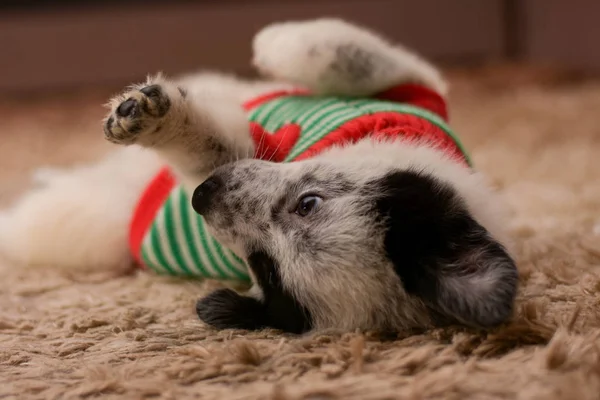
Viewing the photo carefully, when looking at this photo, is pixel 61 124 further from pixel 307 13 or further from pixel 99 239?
pixel 99 239

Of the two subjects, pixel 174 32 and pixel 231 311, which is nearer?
pixel 231 311

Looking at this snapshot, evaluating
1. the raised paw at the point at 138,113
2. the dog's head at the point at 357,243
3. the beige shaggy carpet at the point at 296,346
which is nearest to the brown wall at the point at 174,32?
the beige shaggy carpet at the point at 296,346

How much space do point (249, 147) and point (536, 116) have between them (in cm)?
196

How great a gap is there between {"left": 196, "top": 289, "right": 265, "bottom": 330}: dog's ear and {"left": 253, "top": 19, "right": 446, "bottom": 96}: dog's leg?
69cm

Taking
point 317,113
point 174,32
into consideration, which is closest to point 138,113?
point 317,113

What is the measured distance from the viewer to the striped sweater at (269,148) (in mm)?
1517

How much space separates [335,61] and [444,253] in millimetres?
755

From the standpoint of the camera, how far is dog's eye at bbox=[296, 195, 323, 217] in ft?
4.19

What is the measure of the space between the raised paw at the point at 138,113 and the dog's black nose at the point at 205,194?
16cm

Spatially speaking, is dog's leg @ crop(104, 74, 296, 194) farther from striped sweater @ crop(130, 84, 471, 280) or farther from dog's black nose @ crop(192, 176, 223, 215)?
dog's black nose @ crop(192, 176, 223, 215)

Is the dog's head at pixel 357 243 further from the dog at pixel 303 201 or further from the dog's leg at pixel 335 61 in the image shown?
the dog's leg at pixel 335 61

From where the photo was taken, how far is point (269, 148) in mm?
1544

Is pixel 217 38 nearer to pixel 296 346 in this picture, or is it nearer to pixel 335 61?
pixel 335 61

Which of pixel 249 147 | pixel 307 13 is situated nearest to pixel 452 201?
pixel 249 147
